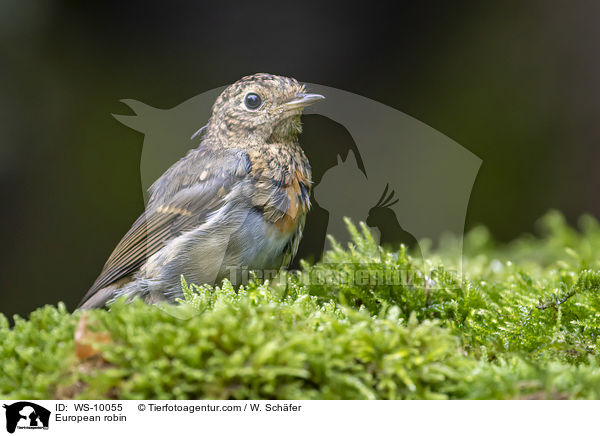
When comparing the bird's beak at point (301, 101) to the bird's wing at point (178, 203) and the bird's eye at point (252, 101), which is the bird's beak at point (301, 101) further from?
the bird's wing at point (178, 203)

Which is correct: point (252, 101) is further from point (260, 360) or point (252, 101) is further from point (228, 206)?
point (260, 360)

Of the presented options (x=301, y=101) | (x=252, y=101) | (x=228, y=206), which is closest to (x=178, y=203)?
(x=228, y=206)

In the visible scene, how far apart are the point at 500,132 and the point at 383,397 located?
150 inches

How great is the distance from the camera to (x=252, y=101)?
212 cm

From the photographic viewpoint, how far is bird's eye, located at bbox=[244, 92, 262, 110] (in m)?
2.12
